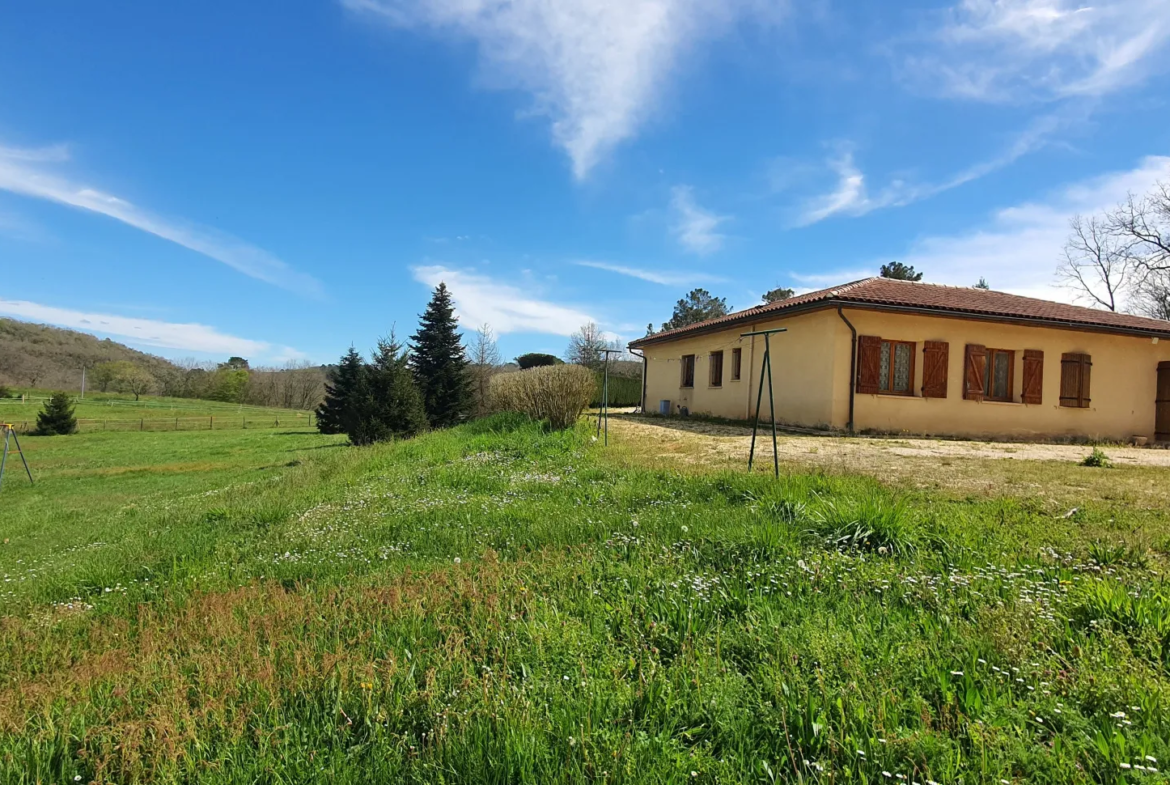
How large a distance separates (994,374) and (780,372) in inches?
195

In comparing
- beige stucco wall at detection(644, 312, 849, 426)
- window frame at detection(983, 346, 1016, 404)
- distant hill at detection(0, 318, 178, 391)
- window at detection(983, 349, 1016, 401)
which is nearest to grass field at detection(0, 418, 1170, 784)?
beige stucco wall at detection(644, 312, 849, 426)

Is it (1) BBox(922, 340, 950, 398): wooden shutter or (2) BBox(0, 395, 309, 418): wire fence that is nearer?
(1) BBox(922, 340, 950, 398): wooden shutter

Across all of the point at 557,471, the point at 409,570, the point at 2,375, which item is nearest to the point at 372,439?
the point at 557,471

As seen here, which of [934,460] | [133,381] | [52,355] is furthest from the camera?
[52,355]

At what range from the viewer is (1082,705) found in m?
1.97

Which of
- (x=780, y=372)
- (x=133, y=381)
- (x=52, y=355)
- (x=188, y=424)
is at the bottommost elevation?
(x=188, y=424)

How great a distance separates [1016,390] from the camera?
1299 cm

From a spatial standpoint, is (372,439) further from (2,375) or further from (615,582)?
(2,375)

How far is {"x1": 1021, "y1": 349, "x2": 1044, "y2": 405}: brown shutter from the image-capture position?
1294 cm

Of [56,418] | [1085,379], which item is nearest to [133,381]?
[56,418]

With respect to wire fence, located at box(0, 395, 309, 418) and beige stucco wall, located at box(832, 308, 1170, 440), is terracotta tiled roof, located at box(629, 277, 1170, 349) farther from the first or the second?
wire fence, located at box(0, 395, 309, 418)

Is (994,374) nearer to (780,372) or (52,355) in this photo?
(780,372)

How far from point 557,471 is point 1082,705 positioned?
6.22 meters

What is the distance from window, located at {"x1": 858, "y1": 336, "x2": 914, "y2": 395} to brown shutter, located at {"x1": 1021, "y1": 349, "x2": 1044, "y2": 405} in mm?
3019
